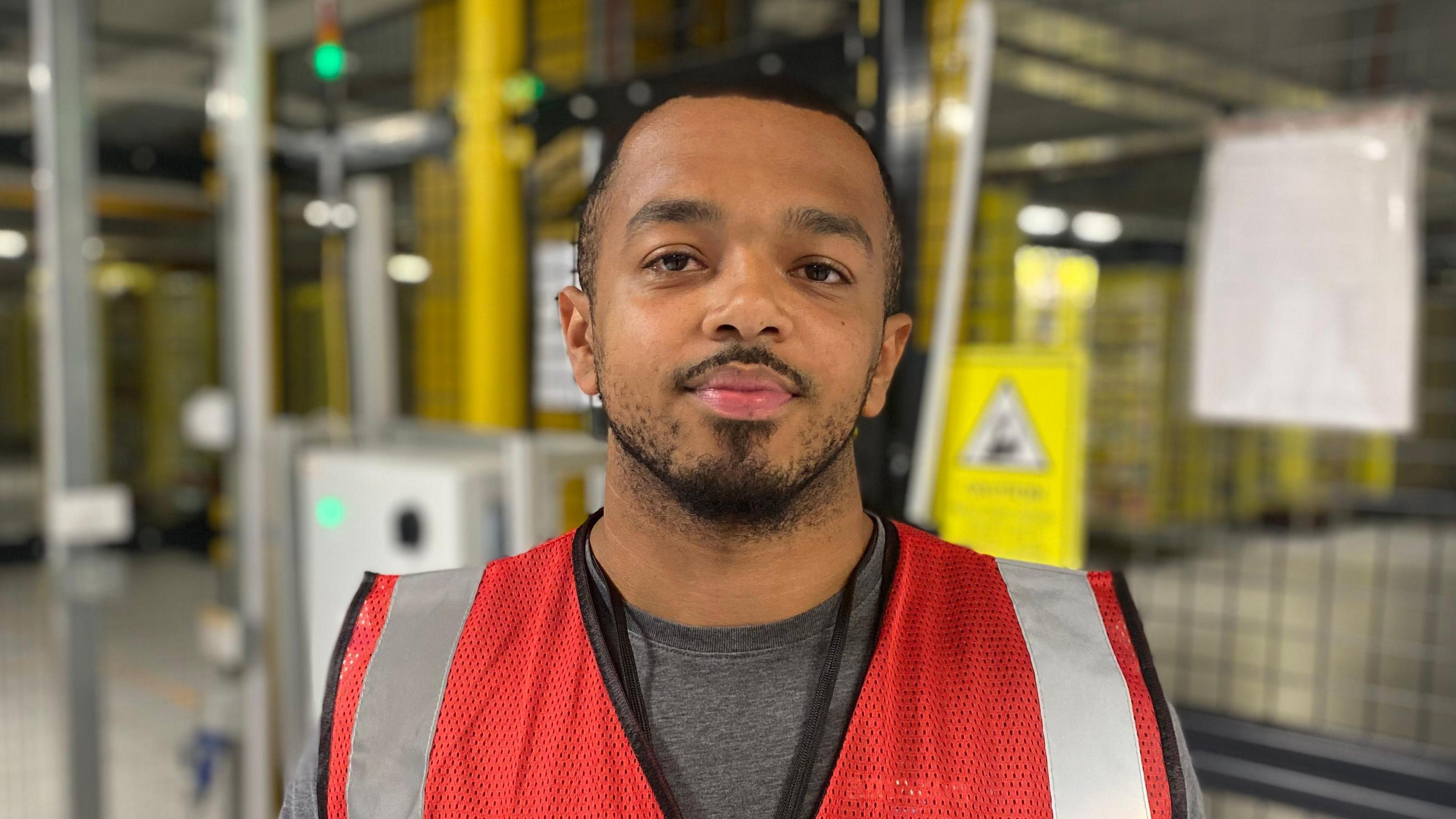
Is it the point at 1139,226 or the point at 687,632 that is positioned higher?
the point at 1139,226

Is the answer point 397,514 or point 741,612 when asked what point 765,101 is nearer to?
point 741,612

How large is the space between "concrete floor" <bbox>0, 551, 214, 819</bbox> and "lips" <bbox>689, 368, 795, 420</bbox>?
241 cm

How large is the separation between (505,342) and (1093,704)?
6.97 ft

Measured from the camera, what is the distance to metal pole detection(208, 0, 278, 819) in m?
2.34

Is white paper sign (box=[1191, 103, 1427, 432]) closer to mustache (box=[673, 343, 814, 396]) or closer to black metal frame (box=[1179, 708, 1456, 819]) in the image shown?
black metal frame (box=[1179, 708, 1456, 819])

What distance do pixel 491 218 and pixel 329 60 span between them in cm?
98

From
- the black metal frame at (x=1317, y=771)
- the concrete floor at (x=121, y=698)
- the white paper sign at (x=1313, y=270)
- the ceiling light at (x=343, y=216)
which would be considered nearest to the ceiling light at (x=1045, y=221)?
the white paper sign at (x=1313, y=270)

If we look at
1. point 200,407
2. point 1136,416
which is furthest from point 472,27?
point 1136,416

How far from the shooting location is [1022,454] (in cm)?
102

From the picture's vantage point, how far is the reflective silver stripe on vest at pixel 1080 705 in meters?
0.64

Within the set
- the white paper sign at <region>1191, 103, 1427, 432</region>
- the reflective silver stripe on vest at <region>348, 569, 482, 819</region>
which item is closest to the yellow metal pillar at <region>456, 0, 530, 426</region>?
the white paper sign at <region>1191, 103, 1427, 432</region>

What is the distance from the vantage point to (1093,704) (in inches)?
25.8

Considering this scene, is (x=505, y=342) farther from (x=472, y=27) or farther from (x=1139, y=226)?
(x=1139, y=226)

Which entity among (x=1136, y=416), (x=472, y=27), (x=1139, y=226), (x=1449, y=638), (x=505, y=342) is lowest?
(x=1449, y=638)
